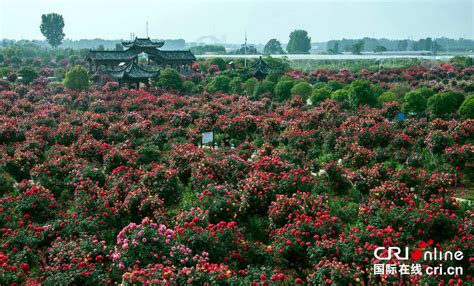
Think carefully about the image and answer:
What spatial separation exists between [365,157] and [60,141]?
386 inches

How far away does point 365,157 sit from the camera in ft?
41.1

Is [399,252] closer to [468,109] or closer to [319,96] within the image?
[468,109]

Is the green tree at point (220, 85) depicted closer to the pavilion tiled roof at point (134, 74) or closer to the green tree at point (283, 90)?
the pavilion tiled roof at point (134, 74)

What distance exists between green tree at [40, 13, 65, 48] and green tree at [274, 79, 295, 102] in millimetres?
69475

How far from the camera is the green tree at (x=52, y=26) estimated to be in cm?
8462

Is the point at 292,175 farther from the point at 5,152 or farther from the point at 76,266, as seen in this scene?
the point at 5,152

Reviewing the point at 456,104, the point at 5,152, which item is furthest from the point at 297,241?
the point at 456,104

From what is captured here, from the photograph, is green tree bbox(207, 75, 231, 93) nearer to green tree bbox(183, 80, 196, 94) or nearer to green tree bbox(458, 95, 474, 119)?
green tree bbox(183, 80, 196, 94)

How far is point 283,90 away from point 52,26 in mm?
70997

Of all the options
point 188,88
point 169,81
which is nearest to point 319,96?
point 188,88

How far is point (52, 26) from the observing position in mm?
85812

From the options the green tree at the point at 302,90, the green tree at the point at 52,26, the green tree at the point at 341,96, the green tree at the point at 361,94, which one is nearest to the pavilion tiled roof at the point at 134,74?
the green tree at the point at 302,90

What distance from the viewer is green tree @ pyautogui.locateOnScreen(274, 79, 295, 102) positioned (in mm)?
28000

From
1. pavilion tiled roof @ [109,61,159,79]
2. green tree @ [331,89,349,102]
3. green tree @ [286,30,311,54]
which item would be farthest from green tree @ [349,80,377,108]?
green tree @ [286,30,311,54]
